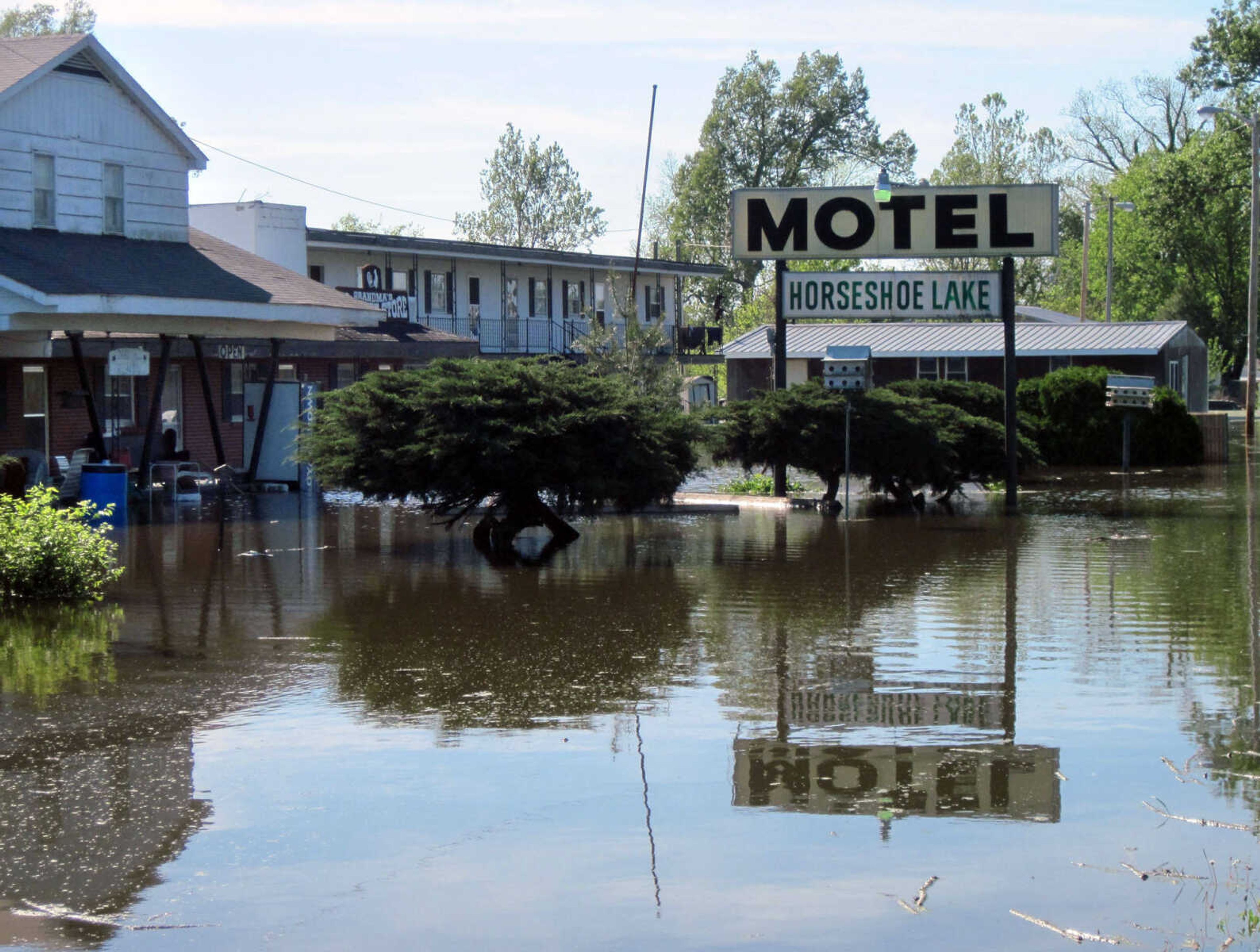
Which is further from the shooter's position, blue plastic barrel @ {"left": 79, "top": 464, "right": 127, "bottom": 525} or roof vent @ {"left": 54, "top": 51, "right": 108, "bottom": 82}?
roof vent @ {"left": 54, "top": 51, "right": 108, "bottom": 82}

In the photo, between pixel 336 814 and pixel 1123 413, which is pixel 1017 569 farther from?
pixel 1123 413

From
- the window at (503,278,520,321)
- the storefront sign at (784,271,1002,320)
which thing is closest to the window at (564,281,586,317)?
the window at (503,278,520,321)

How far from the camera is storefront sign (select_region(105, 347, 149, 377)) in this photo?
2420 cm

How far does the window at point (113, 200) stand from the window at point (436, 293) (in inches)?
703

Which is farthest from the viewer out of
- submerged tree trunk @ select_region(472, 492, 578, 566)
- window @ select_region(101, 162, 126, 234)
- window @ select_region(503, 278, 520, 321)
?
window @ select_region(503, 278, 520, 321)

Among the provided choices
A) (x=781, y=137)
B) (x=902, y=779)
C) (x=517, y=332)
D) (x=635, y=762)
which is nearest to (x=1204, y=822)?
(x=902, y=779)

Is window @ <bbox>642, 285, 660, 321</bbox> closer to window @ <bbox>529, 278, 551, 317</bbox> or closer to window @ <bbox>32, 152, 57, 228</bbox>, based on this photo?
window @ <bbox>529, 278, 551, 317</bbox>

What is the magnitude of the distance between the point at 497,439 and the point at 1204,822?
1126cm

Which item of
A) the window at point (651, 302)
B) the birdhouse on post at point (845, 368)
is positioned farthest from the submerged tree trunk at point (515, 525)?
the window at point (651, 302)

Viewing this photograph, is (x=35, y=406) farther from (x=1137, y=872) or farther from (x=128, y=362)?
(x=1137, y=872)

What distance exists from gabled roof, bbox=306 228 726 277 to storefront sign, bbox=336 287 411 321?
1399 millimetres

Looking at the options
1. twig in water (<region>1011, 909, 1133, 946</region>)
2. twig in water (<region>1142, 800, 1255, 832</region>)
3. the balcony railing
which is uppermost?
the balcony railing

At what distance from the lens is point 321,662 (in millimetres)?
11367

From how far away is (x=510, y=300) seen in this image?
158 ft
